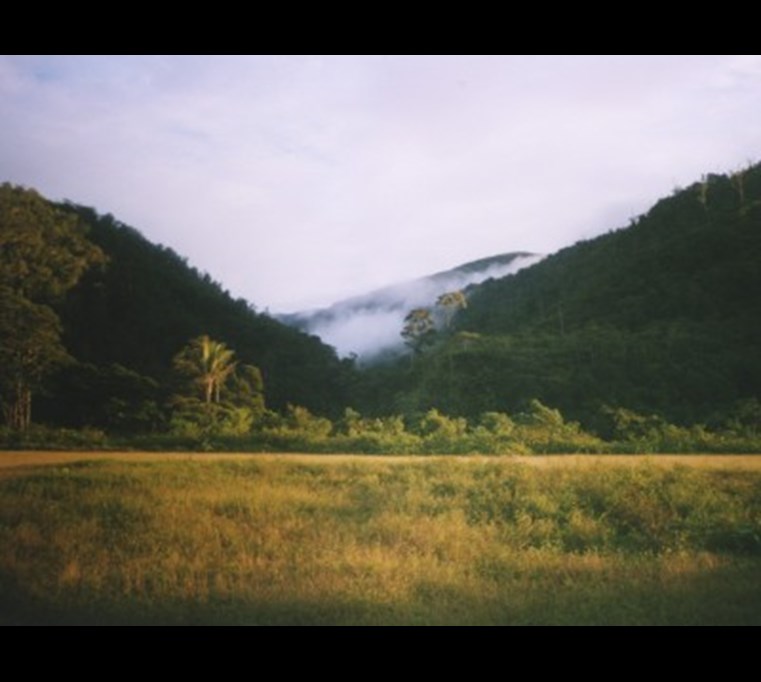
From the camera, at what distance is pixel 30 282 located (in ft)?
20.2

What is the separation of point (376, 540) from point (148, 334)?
3.03 metres

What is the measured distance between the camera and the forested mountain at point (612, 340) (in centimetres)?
703

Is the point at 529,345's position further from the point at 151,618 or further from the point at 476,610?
the point at 151,618

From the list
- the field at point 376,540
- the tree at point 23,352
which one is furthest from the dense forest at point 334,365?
the field at point 376,540

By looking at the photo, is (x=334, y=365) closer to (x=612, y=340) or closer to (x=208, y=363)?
(x=208, y=363)

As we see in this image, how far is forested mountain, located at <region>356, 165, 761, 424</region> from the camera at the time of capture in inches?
277

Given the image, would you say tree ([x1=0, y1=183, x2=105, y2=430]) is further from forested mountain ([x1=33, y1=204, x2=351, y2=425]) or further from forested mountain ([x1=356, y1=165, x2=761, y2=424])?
forested mountain ([x1=356, y1=165, x2=761, y2=424])

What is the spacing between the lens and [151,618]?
4.62 meters

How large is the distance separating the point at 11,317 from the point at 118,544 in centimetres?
236

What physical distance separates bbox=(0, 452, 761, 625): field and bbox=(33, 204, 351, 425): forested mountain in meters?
0.69

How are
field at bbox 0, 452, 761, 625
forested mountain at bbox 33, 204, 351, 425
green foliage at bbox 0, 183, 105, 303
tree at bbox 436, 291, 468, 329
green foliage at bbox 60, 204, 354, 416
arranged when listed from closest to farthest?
1. field at bbox 0, 452, 761, 625
2. green foliage at bbox 0, 183, 105, 303
3. forested mountain at bbox 33, 204, 351, 425
4. green foliage at bbox 60, 204, 354, 416
5. tree at bbox 436, 291, 468, 329

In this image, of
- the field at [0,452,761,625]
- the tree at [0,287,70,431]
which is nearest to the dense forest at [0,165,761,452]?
the tree at [0,287,70,431]

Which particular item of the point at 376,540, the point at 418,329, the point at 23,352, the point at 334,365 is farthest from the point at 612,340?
the point at 23,352

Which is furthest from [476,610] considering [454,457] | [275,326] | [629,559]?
[275,326]
